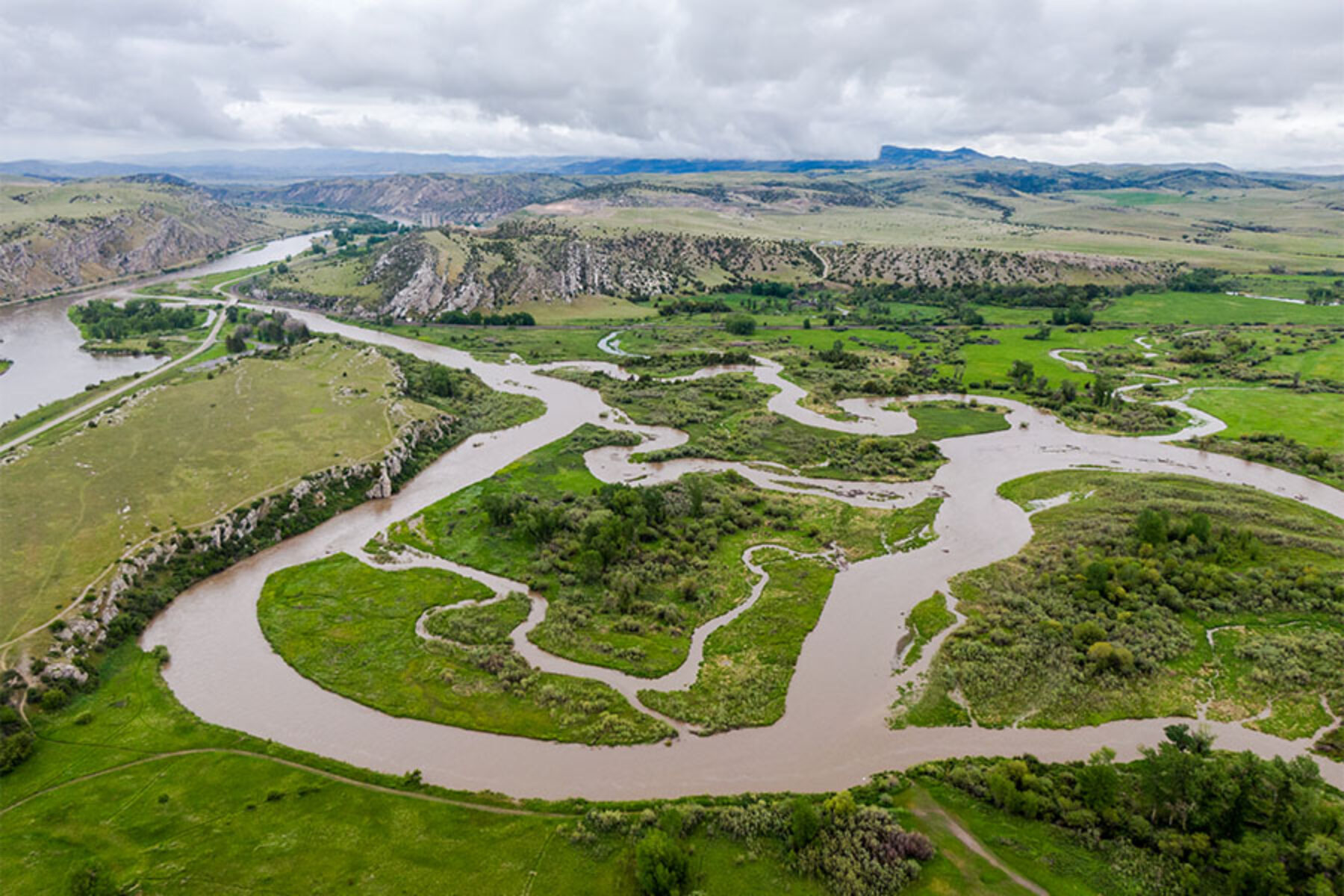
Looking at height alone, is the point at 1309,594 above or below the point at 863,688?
above

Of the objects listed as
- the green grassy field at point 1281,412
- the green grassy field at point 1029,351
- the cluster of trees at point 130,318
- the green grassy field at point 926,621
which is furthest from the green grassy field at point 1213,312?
the cluster of trees at point 130,318

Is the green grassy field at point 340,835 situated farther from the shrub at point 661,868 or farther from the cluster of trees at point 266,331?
the cluster of trees at point 266,331

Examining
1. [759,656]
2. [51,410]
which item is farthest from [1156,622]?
[51,410]

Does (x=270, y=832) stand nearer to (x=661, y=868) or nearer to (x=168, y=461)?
(x=661, y=868)

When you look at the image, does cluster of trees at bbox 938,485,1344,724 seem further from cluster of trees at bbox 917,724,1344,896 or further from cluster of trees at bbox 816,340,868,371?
cluster of trees at bbox 816,340,868,371

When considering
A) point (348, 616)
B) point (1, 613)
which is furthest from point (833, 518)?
point (1, 613)

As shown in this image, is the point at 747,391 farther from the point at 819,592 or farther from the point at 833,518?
the point at 819,592
